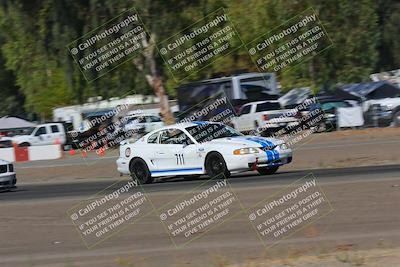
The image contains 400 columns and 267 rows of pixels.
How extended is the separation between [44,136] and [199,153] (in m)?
27.7

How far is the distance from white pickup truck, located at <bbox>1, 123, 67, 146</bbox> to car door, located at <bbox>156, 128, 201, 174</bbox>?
85.0 feet

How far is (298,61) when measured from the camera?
4056 centimetres

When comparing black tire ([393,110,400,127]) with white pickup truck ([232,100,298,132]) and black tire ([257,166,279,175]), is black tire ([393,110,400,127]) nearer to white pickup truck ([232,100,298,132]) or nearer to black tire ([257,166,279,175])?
white pickup truck ([232,100,298,132])

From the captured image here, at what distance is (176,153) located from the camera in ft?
65.9

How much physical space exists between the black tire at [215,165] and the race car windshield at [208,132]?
49 cm

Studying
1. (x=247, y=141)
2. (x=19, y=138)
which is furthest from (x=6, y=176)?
(x=19, y=138)

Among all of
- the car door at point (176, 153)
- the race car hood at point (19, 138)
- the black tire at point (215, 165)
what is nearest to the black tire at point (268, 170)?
the black tire at point (215, 165)

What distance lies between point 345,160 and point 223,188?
732cm

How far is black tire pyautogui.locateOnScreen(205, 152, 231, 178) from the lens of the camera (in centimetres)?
1933

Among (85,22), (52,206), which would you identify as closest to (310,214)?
(52,206)

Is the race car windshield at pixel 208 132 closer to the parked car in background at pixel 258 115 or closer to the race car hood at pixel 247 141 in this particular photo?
the race car hood at pixel 247 141

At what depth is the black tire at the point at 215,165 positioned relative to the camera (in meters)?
19.3

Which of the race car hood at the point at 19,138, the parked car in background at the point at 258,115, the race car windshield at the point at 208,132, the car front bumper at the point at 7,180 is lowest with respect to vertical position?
the parked car in background at the point at 258,115

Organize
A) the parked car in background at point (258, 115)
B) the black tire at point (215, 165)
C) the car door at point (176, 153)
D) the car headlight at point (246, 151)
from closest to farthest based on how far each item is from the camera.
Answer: the car headlight at point (246, 151)
the black tire at point (215, 165)
the car door at point (176, 153)
the parked car in background at point (258, 115)
